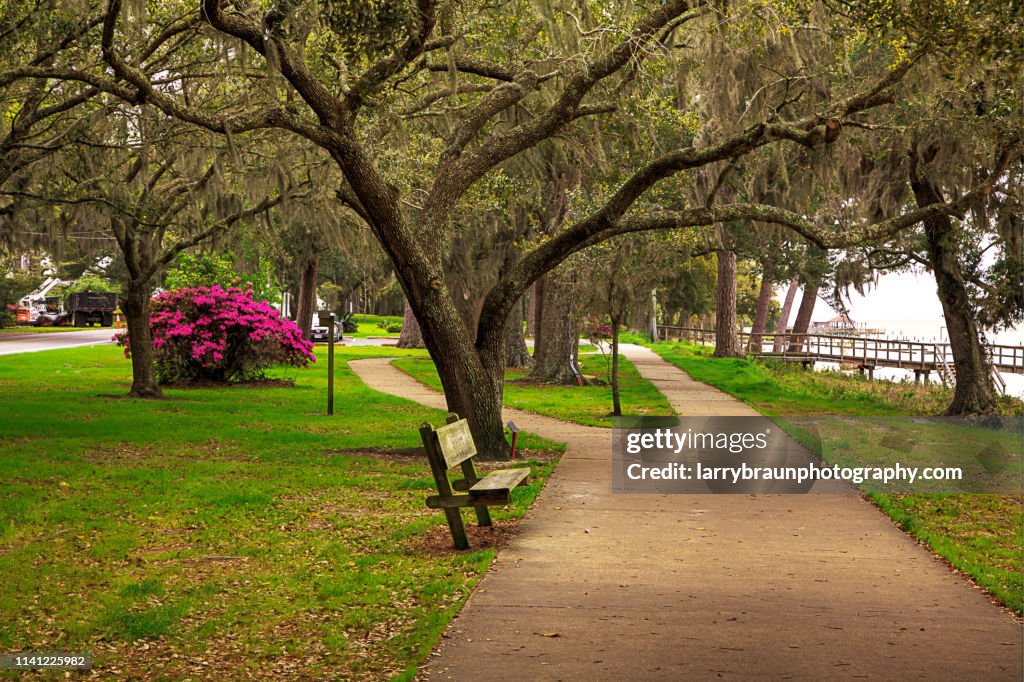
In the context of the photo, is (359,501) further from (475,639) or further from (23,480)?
(475,639)

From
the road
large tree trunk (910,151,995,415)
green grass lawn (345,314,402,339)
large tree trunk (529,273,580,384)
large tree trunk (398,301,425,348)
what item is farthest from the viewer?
green grass lawn (345,314,402,339)

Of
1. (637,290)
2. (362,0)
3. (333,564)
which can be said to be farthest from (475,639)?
(637,290)

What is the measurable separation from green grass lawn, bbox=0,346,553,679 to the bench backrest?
72 centimetres

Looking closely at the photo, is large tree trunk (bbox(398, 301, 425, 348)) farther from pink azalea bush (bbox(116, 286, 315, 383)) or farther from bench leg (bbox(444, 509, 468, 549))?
bench leg (bbox(444, 509, 468, 549))

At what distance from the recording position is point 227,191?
1811 cm

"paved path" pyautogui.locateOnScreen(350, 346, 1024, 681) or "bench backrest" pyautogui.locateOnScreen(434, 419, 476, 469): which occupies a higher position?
"bench backrest" pyautogui.locateOnScreen(434, 419, 476, 469)

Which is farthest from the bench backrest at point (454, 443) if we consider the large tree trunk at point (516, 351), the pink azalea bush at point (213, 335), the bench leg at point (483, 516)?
the large tree trunk at point (516, 351)

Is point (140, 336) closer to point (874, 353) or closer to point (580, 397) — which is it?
point (580, 397)

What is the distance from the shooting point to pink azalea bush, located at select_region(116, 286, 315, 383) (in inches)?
927

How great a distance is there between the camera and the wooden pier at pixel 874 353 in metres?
38.0

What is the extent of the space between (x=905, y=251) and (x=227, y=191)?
12.6m

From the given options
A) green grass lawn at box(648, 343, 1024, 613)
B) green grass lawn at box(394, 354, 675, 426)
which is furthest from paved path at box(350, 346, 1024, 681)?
green grass lawn at box(394, 354, 675, 426)

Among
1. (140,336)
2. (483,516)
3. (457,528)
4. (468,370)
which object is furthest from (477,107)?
(140,336)

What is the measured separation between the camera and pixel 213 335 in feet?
78.4
